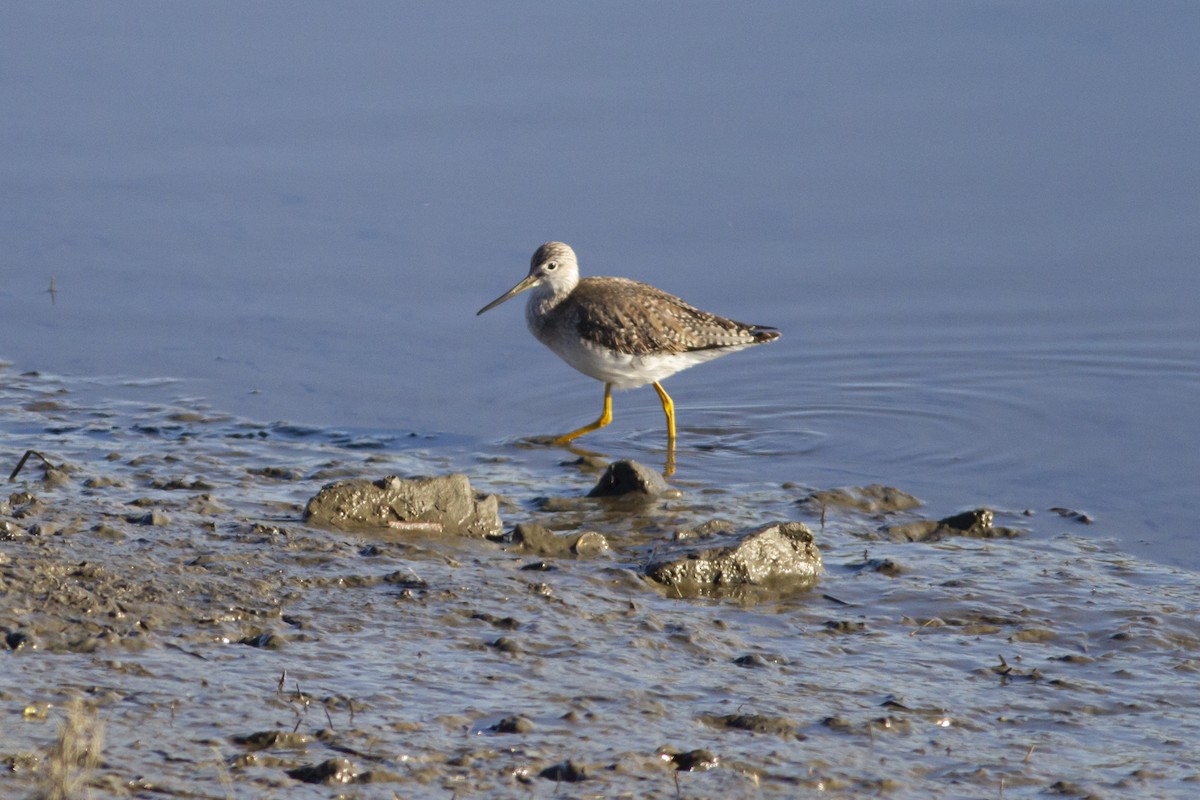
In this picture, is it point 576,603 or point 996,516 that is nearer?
point 576,603

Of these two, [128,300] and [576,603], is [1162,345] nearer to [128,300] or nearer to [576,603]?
[576,603]

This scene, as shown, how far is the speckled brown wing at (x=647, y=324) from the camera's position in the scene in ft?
29.8

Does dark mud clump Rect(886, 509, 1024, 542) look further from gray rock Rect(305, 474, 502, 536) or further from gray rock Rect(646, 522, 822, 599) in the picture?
gray rock Rect(305, 474, 502, 536)

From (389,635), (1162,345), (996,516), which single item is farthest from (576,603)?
(1162,345)

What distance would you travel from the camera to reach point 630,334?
29.8 ft

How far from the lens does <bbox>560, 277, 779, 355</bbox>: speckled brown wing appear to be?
9.09m

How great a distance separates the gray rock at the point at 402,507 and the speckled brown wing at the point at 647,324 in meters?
2.47

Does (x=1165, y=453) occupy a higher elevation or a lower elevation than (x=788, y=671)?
higher

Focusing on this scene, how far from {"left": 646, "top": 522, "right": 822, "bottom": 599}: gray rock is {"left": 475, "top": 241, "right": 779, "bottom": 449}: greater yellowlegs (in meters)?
2.51

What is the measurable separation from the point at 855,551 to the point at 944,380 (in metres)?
2.94

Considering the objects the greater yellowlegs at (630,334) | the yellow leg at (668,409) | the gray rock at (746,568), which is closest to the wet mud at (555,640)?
the gray rock at (746,568)

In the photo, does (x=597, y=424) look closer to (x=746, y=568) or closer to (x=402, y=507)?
(x=402, y=507)

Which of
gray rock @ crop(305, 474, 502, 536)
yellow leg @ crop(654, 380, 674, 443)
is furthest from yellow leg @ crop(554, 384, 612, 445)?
gray rock @ crop(305, 474, 502, 536)

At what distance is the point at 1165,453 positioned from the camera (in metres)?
8.66
